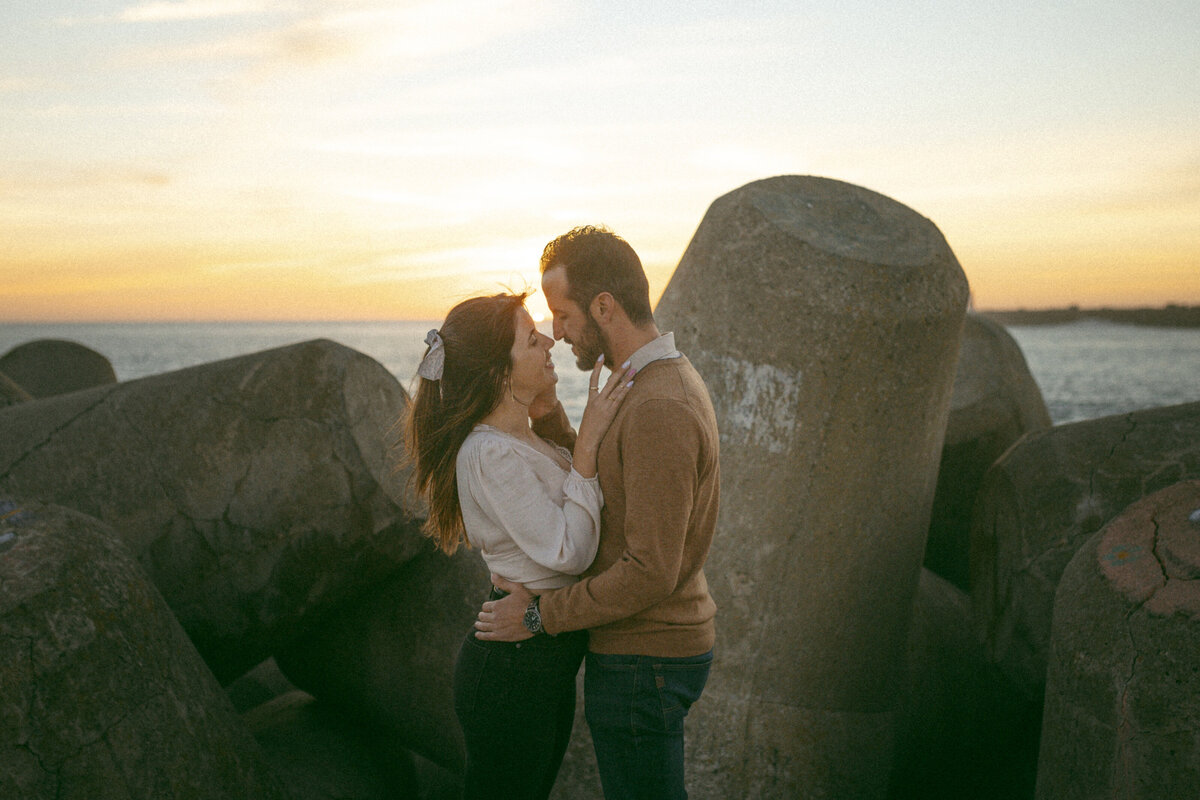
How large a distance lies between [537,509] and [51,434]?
2.56 m

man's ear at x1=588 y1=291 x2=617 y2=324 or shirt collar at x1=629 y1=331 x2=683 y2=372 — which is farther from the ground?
man's ear at x1=588 y1=291 x2=617 y2=324

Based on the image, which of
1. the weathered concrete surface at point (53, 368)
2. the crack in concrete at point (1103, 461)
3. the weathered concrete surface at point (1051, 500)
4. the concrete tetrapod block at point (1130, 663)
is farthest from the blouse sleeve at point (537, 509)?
the weathered concrete surface at point (53, 368)

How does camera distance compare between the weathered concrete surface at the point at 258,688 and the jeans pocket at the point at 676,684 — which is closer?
the jeans pocket at the point at 676,684

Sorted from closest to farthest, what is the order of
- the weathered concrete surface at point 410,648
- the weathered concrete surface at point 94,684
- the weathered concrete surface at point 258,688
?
the weathered concrete surface at point 94,684 → the weathered concrete surface at point 410,648 → the weathered concrete surface at point 258,688

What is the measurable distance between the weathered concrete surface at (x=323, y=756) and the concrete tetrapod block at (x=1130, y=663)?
105 inches

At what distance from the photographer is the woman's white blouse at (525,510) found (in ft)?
7.11

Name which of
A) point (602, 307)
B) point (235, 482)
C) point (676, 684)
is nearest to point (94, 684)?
point (235, 482)

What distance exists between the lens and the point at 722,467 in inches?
148

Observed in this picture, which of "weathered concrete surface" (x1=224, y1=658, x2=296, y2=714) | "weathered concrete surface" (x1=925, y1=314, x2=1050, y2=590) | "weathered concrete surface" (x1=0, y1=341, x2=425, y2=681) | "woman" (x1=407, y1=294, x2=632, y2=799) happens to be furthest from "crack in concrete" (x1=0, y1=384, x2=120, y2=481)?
"weathered concrete surface" (x1=925, y1=314, x2=1050, y2=590)

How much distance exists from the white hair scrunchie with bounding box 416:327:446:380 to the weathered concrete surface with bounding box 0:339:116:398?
6.69 m

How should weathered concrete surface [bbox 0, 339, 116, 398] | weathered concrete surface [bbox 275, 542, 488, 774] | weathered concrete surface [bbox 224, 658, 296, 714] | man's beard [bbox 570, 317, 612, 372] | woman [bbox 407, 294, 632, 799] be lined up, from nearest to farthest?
woman [bbox 407, 294, 632, 799], man's beard [bbox 570, 317, 612, 372], weathered concrete surface [bbox 275, 542, 488, 774], weathered concrete surface [bbox 224, 658, 296, 714], weathered concrete surface [bbox 0, 339, 116, 398]

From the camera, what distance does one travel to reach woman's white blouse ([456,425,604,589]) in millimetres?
2166

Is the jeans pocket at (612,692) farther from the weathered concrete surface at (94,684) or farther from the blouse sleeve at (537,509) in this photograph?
the weathered concrete surface at (94,684)

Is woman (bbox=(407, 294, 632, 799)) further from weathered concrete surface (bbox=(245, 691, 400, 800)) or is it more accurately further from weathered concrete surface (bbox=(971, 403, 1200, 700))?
weathered concrete surface (bbox=(971, 403, 1200, 700))
